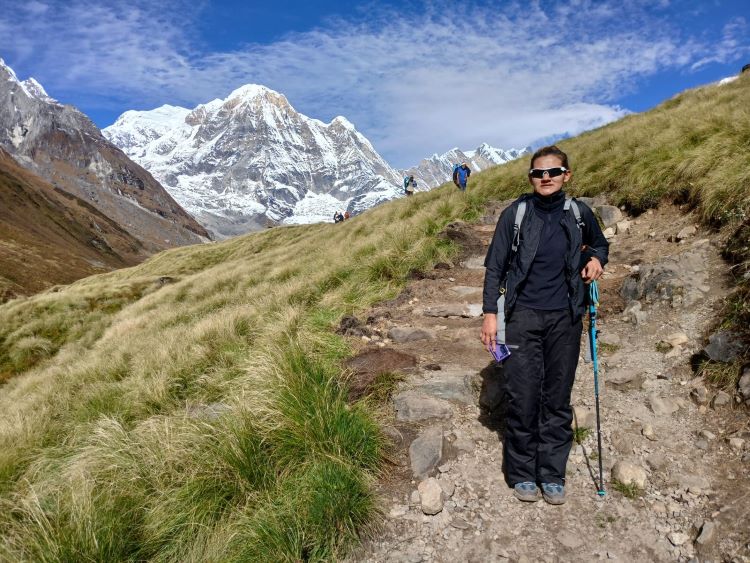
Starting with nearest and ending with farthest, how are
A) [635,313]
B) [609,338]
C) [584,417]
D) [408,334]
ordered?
[584,417], [609,338], [635,313], [408,334]

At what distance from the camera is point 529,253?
12.2 ft

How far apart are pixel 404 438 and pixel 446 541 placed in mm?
1121

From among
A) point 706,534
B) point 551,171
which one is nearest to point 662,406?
point 706,534

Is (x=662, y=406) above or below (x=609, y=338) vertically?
below

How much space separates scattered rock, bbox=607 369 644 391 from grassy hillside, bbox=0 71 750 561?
1.29m

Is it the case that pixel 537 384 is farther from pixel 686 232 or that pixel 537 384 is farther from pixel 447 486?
pixel 686 232

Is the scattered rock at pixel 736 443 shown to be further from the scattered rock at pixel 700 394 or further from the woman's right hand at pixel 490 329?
the woman's right hand at pixel 490 329

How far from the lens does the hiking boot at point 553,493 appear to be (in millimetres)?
3568

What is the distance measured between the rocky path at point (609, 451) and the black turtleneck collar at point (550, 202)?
85.2 inches

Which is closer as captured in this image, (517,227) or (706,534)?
(706,534)

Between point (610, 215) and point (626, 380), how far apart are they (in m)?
5.41

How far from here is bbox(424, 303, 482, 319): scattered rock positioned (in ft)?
24.0

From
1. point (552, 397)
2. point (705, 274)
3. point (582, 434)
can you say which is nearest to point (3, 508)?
point (552, 397)

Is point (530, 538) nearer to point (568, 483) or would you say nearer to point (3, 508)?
point (568, 483)
